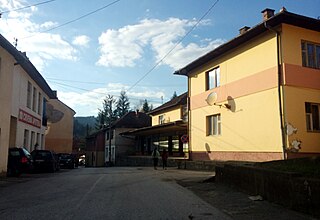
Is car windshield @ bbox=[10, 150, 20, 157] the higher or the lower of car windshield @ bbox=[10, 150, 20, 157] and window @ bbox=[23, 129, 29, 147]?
the lower

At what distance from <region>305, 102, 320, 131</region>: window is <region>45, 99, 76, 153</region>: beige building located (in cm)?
4509

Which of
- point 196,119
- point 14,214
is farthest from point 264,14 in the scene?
point 14,214

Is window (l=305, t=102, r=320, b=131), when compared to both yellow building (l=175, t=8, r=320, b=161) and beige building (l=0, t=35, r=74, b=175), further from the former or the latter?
beige building (l=0, t=35, r=74, b=175)

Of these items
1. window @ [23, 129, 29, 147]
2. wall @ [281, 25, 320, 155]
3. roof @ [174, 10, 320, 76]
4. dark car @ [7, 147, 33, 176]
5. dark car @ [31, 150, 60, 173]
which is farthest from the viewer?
window @ [23, 129, 29, 147]

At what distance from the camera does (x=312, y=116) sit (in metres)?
18.4

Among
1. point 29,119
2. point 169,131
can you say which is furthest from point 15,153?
point 169,131

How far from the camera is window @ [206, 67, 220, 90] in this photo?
24.1 metres

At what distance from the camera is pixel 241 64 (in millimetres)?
Result: 21141

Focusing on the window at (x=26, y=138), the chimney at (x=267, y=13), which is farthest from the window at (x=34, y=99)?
the chimney at (x=267, y=13)

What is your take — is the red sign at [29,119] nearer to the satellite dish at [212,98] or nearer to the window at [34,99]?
the window at [34,99]

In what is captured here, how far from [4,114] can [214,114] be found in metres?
12.8

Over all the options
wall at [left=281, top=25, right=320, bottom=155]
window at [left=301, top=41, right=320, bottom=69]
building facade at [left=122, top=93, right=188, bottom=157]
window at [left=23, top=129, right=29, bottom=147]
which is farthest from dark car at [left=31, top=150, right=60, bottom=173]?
window at [left=301, top=41, right=320, bottom=69]

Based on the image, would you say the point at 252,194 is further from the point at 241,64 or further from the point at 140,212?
the point at 241,64

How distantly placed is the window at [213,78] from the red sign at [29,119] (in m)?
12.7
